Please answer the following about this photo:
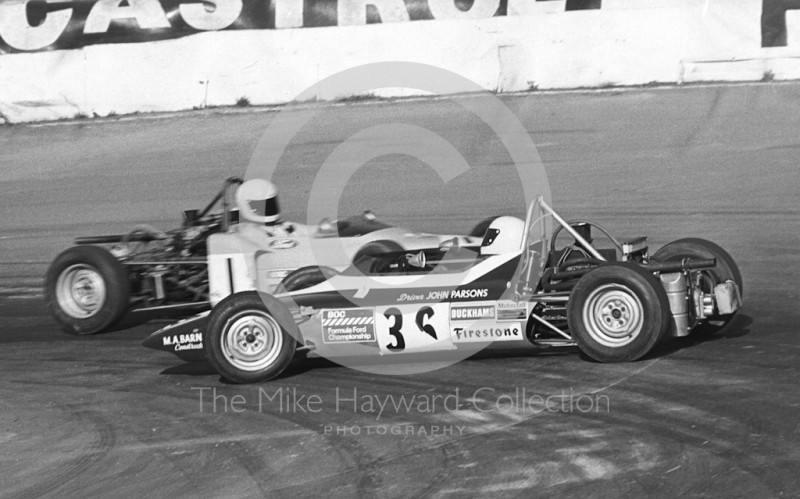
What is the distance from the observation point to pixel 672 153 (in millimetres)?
13930

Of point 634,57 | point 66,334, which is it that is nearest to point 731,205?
point 634,57

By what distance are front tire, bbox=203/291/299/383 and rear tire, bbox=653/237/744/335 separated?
9.28ft

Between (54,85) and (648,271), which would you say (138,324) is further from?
(54,85)

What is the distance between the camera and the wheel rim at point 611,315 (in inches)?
274

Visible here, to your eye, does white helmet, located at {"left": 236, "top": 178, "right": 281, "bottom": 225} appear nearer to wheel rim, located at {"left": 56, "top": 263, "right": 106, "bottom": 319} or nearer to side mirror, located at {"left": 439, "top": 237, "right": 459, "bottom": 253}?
wheel rim, located at {"left": 56, "top": 263, "right": 106, "bottom": 319}

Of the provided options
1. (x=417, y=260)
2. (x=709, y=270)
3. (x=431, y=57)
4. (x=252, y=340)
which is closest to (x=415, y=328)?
(x=417, y=260)

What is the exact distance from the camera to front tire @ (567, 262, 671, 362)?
688 centimetres

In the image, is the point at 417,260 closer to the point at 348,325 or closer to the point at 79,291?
the point at 348,325

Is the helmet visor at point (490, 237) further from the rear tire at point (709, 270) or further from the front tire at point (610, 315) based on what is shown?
the rear tire at point (709, 270)

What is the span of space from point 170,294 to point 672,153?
734 cm

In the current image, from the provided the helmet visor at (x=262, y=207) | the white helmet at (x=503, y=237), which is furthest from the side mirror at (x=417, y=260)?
the helmet visor at (x=262, y=207)

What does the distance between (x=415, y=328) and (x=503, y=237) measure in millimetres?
1040

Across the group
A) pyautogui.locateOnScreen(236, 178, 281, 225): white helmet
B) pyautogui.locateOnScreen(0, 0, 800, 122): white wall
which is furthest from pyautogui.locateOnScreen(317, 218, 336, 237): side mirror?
pyautogui.locateOnScreen(0, 0, 800, 122): white wall

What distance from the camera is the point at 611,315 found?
22.9 ft
